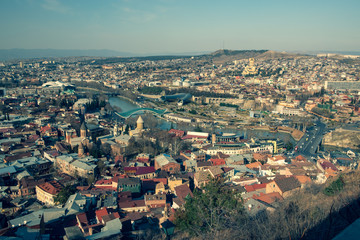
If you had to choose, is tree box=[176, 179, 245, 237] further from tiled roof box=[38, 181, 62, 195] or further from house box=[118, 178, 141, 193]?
tiled roof box=[38, 181, 62, 195]

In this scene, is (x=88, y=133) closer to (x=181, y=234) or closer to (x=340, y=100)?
(x=181, y=234)

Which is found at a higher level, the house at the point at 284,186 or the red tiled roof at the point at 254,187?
the house at the point at 284,186

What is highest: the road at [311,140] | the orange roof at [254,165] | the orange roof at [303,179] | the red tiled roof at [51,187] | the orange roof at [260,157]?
the orange roof at [303,179]

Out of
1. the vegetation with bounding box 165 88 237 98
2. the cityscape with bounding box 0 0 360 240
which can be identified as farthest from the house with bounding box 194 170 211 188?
the vegetation with bounding box 165 88 237 98

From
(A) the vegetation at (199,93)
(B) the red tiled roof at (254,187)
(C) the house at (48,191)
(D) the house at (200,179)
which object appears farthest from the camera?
(A) the vegetation at (199,93)

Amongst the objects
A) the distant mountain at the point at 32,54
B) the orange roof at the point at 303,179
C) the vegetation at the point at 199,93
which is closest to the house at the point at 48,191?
the orange roof at the point at 303,179

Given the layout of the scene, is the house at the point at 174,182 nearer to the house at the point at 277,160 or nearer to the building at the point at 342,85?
the house at the point at 277,160

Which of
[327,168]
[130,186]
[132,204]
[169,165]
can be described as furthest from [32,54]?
[327,168]

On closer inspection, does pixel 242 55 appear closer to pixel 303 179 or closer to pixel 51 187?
pixel 303 179
